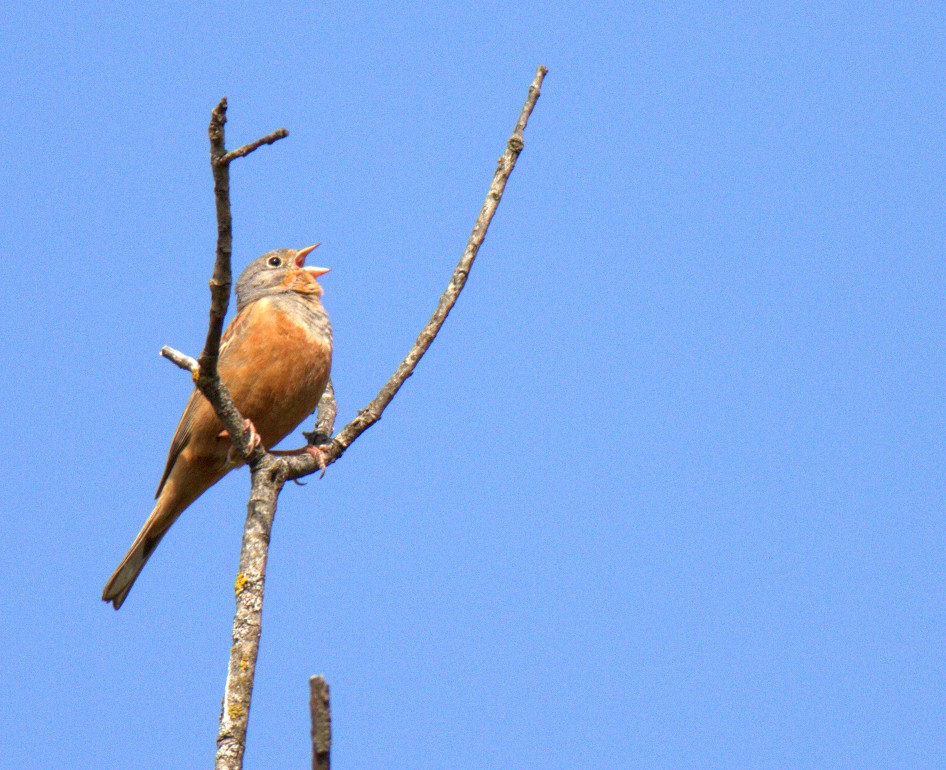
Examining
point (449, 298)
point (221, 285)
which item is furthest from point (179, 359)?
point (449, 298)

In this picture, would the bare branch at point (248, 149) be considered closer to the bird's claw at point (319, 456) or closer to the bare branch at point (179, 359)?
the bare branch at point (179, 359)

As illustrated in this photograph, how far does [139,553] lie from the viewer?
26.3ft

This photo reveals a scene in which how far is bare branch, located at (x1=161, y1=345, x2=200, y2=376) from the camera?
4961 mm

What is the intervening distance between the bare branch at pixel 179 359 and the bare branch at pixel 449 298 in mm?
1059

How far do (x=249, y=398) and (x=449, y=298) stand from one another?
7.08 ft

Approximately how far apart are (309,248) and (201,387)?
4116 mm

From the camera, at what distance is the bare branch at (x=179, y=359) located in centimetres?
496

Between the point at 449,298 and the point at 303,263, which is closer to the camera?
the point at 449,298

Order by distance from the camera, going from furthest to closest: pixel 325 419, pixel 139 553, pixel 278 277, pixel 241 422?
pixel 278 277, pixel 139 553, pixel 325 419, pixel 241 422

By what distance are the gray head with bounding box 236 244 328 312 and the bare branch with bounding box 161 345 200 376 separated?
3.55 metres

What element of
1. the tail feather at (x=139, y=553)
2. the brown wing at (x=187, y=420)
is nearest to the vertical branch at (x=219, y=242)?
the brown wing at (x=187, y=420)

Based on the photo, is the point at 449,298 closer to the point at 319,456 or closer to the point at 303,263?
the point at 319,456

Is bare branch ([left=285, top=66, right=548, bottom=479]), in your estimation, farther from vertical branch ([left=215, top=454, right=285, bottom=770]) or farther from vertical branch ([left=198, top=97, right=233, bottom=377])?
vertical branch ([left=198, top=97, right=233, bottom=377])

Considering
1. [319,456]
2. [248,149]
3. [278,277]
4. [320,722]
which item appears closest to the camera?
[320,722]
